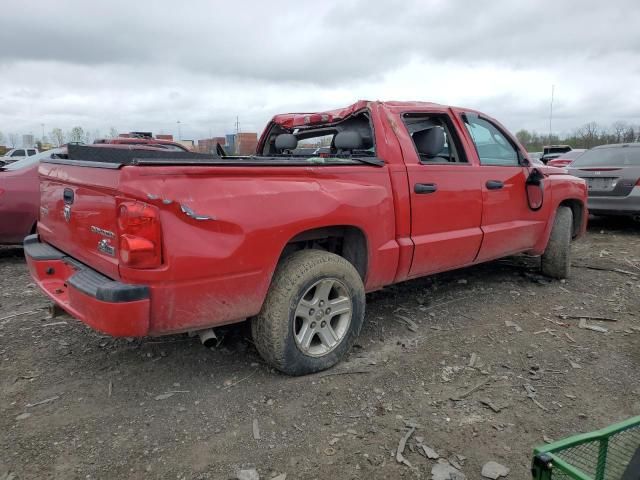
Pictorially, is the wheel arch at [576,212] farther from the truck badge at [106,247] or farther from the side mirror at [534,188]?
the truck badge at [106,247]

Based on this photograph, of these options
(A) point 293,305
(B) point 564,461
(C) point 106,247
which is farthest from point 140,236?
(B) point 564,461

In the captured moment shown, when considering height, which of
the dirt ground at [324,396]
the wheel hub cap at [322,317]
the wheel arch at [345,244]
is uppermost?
the wheel arch at [345,244]

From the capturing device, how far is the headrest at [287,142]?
4.70 m

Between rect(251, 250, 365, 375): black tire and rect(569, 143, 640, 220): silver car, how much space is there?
21.3ft

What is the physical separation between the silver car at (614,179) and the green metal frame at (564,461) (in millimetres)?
7126

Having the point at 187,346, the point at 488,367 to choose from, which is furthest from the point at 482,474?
the point at 187,346

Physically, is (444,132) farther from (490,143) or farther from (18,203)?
(18,203)

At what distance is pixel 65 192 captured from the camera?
3143mm

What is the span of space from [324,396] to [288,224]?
1053 mm

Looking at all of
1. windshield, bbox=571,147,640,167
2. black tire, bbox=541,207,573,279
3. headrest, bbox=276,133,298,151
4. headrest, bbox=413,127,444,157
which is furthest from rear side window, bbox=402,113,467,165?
windshield, bbox=571,147,640,167

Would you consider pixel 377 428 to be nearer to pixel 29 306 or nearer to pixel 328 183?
pixel 328 183

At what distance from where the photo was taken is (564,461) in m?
1.70

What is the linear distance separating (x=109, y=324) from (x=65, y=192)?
43.0 inches

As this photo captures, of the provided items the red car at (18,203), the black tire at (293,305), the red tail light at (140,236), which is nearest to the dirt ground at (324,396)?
the black tire at (293,305)
